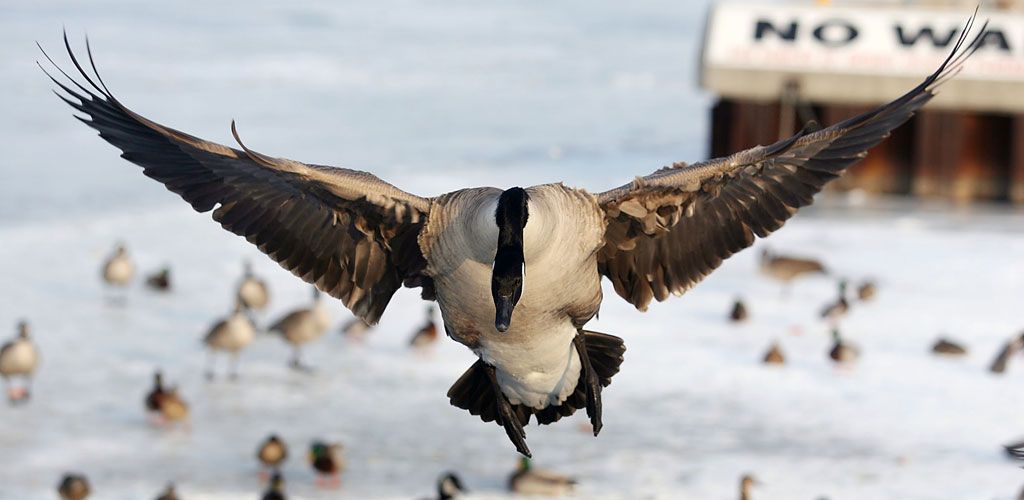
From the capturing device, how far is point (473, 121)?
19.8 m

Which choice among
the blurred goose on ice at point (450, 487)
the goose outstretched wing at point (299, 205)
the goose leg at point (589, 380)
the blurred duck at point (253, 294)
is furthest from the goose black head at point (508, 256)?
the blurred duck at point (253, 294)

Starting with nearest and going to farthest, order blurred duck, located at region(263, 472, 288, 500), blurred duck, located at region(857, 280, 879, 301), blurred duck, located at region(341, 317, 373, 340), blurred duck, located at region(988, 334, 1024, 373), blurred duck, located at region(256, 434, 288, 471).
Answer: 1. blurred duck, located at region(263, 472, 288, 500)
2. blurred duck, located at region(256, 434, 288, 471)
3. blurred duck, located at region(988, 334, 1024, 373)
4. blurred duck, located at region(341, 317, 373, 340)
5. blurred duck, located at region(857, 280, 879, 301)

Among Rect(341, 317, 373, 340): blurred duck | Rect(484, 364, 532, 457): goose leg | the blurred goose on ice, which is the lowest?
the blurred goose on ice

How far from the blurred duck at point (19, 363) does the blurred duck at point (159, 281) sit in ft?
6.41

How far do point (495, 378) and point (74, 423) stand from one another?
458cm

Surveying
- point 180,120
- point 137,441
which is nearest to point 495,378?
point 137,441

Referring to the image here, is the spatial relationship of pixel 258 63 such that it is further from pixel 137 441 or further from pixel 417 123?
pixel 137 441

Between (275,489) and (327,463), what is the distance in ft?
1.23

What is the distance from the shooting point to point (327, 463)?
827 cm

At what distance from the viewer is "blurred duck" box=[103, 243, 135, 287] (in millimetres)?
11258

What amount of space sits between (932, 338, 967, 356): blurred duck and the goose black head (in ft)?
21.4

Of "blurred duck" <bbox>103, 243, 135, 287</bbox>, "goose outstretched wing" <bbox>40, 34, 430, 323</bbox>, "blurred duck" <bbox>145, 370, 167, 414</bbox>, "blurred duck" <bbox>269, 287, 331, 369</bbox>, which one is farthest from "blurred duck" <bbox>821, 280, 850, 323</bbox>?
"goose outstretched wing" <bbox>40, 34, 430, 323</bbox>

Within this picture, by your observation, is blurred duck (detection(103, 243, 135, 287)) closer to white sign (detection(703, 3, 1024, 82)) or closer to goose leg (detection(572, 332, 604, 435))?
goose leg (detection(572, 332, 604, 435))

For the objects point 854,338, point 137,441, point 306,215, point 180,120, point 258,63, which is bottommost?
point 137,441
